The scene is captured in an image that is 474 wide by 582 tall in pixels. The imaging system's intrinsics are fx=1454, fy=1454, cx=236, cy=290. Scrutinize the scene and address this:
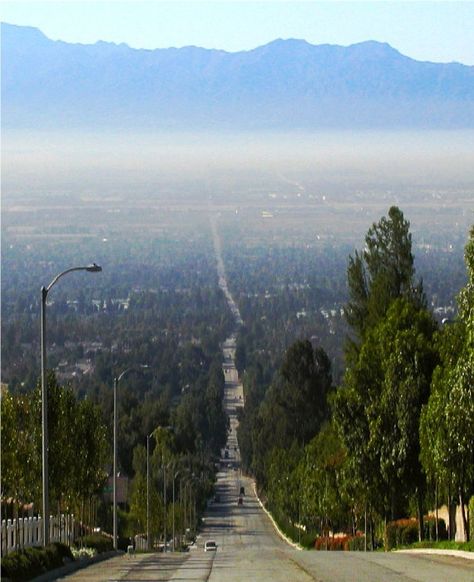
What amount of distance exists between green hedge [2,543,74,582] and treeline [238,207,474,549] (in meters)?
10.6

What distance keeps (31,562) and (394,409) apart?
2283cm

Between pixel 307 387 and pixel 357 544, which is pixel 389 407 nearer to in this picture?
pixel 357 544

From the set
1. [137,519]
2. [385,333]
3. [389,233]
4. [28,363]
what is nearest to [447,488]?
[385,333]

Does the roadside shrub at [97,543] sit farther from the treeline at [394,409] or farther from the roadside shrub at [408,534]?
the roadside shrub at [408,534]

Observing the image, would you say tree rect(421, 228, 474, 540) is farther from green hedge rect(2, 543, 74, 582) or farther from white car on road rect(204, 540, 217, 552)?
white car on road rect(204, 540, 217, 552)

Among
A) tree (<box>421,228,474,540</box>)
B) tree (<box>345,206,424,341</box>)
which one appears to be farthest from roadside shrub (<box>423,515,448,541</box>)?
tree (<box>345,206,424,341</box>)

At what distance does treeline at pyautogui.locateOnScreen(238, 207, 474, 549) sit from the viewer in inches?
1633

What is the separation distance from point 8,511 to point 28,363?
142272mm

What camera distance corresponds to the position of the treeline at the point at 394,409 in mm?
41469

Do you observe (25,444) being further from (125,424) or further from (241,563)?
(125,424)

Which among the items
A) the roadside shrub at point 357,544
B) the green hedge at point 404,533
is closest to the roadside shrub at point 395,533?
the green hedge at point 404,533

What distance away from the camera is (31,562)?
31.5 m

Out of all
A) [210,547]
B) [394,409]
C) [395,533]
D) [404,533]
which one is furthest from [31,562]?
[210,547]

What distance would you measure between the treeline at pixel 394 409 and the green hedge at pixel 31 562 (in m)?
10.6
